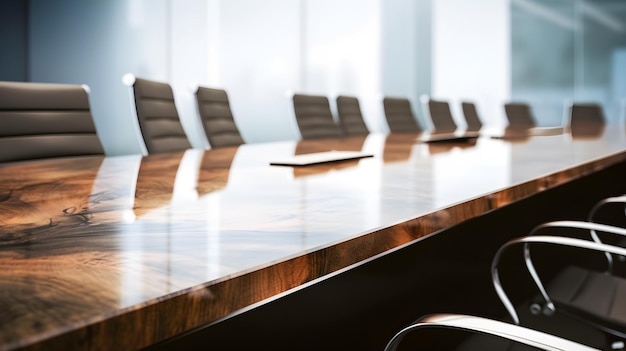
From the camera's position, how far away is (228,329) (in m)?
1.08

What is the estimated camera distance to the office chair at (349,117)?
4508 mm

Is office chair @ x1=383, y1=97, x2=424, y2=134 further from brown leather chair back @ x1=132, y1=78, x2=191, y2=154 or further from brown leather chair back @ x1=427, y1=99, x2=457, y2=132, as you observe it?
brown leather chair back @ x1=132, y1=78, x2=191, y2=154

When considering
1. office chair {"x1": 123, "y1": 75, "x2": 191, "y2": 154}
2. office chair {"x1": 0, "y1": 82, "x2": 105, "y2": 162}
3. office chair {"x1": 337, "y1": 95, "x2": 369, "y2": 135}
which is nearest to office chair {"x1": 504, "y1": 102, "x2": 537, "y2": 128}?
office chair {"x1": 337, "y1": 95, "x2": 369, "y2": 135}

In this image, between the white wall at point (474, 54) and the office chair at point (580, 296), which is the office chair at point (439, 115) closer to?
the white wall at point (474, 54)

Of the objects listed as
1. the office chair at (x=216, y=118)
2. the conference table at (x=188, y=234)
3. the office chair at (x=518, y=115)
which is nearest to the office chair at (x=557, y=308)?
the conference table at (x=188, y=234)

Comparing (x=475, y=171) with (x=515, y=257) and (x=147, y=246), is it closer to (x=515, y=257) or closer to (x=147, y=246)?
(x=515, y=257)

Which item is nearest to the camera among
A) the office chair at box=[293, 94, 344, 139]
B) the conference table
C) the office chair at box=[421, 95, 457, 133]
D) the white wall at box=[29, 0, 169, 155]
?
the conference table

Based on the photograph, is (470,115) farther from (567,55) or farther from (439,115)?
(567,55)

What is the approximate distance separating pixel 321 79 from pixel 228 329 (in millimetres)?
5855

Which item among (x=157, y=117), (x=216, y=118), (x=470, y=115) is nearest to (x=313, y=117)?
(x=216, y=118)

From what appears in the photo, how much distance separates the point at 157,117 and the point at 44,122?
56 centimetres

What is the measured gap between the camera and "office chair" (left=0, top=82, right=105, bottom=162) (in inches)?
85.7

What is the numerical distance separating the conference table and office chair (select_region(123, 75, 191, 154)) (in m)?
1.14

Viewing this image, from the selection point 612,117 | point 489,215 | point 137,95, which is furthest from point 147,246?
point 612,117
